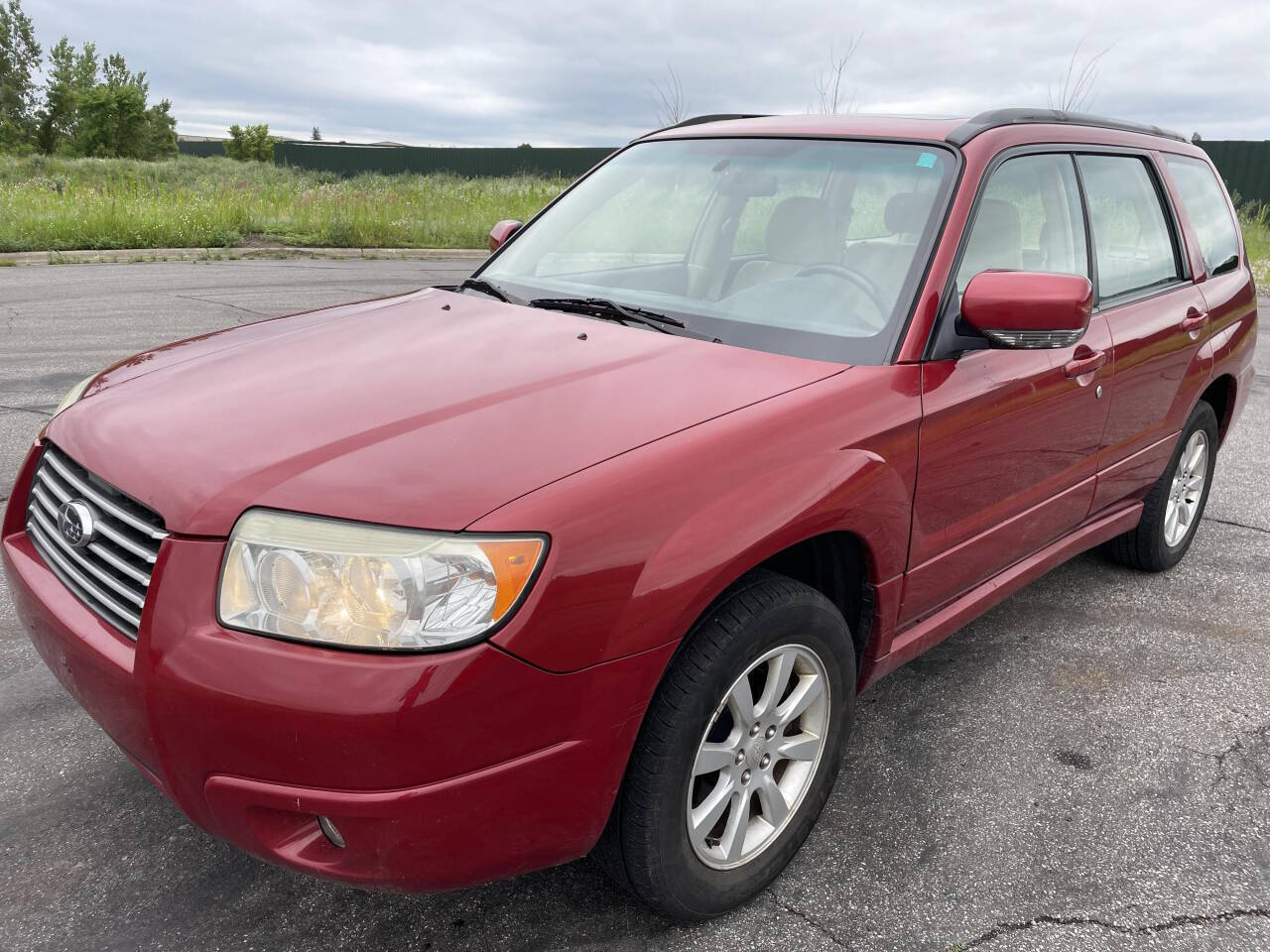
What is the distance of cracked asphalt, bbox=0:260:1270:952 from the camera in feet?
7.05

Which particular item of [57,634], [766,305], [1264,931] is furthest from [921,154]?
[57,634]

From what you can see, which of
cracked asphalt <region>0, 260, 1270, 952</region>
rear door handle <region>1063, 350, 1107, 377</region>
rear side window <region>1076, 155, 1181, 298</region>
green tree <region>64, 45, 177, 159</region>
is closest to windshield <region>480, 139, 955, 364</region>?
rear door handle <region>1063, 350, 1107, 377</region>

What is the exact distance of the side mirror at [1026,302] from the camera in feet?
7.84

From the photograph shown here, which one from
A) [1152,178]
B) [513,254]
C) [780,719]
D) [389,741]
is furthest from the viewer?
[1152,178]

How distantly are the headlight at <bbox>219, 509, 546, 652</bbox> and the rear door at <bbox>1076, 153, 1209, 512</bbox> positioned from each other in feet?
7.79


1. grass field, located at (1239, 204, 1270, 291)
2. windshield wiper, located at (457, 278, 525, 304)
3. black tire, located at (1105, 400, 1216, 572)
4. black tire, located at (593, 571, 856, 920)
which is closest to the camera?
black tire, located at (593, 571, 856, 920)

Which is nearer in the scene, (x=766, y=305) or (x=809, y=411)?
(x=809, y=411)

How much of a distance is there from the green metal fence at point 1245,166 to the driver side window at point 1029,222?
25.3 m

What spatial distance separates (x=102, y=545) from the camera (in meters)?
1.98

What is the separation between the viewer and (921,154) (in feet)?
9.23

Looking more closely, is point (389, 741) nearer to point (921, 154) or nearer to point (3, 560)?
point (3, 560)

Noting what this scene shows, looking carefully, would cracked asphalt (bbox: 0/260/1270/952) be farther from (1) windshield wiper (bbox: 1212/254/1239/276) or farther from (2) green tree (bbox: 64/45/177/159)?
(2) green tree (bbox: 64/45/177/159)

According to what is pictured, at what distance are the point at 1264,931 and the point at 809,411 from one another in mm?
1530

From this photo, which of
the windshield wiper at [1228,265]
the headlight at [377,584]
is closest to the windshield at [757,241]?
the headlight at [377,584]
